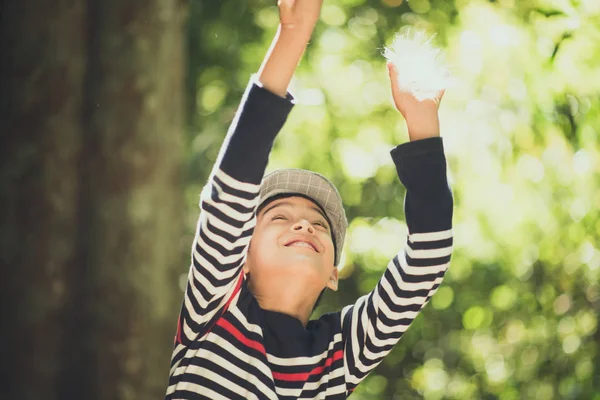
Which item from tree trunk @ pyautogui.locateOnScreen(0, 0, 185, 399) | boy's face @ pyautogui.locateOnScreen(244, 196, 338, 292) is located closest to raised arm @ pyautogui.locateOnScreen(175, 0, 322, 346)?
tree trunk @ pyautogui.locateOnScreen(0, 0, 185, 399)

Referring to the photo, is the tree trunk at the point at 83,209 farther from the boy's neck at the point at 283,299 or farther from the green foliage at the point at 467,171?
the green foliage at the point at 467,171

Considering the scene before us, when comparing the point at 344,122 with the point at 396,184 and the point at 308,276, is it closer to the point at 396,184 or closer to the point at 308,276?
the point at 396,184

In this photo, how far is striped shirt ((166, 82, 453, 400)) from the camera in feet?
5.73

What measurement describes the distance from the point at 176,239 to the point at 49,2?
519mm

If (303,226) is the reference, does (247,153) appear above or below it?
above

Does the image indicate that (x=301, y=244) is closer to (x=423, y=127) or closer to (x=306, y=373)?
(x=306, y=373)

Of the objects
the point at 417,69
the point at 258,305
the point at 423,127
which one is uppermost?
the point at 417,69

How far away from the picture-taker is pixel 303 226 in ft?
7.16

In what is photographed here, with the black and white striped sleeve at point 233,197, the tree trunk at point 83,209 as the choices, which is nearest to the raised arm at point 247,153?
the black and white striped sleeve at point 233,197

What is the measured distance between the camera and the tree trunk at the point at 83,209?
1.50 meters

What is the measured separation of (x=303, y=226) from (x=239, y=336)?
1.18 ft

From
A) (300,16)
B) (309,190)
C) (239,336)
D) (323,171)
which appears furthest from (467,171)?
(300,16)

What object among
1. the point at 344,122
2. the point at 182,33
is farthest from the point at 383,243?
the point at 182,33

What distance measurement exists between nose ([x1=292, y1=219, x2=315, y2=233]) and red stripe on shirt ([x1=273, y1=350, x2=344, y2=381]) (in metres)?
0.33
